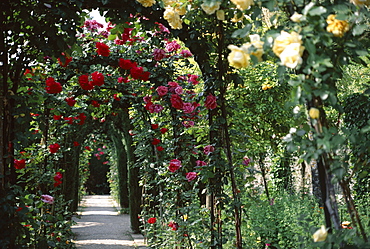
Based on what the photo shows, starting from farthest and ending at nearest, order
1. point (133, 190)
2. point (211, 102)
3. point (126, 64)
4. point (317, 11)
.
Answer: point (133, 190)
point (126, 64)
point (211, 102)
point (317, 11)

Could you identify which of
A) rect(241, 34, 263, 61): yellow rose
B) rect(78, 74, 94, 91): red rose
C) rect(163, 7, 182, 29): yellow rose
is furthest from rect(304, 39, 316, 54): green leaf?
rect(78, 74, 94, 91): red rose

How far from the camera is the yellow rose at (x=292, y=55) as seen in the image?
4.51 feet

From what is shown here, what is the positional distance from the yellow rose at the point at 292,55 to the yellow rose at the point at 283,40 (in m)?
0.02

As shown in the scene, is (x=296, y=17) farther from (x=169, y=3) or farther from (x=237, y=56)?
(x=169, y=3)

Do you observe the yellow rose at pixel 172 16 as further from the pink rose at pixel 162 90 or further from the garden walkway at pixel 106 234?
the garden walkway at pixel 106 234

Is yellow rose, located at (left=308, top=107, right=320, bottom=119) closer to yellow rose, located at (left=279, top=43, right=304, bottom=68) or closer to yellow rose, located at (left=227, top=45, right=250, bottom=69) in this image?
yellow rose, located at (left=279, top=43, right=304, bottom=68)

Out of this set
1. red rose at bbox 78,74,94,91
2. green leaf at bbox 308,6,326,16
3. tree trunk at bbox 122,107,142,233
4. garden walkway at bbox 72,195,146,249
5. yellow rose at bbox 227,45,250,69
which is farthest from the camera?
tree trunk at bbox 122,107,142,233

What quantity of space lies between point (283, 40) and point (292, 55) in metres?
0.07

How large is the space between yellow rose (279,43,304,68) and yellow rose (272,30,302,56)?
0.7 inches

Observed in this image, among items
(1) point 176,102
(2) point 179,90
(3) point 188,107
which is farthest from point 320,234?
(2) point 179,90

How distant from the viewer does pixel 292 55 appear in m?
1.38

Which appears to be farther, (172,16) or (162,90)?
(162,90)

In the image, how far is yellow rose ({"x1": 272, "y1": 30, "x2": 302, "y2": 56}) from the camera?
140cm

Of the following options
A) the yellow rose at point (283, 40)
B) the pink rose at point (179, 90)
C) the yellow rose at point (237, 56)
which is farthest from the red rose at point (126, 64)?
the yellow rose at point (283, 40)
